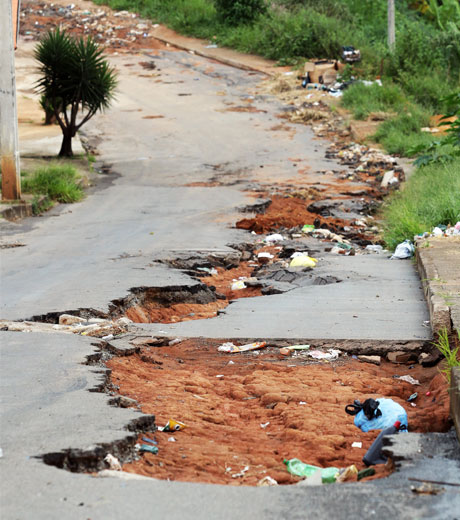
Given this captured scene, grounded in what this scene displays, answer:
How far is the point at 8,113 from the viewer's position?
12789 mm

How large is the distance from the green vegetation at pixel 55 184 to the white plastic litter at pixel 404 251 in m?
6.91

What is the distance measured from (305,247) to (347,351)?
3.83 meters

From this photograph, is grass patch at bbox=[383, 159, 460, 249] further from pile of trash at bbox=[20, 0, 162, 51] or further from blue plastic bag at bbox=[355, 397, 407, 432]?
pile of trash at bbox=[20, 0, 162, 51]

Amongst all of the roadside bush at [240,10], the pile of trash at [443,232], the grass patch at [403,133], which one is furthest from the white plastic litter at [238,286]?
the roadside bush at [240,10]

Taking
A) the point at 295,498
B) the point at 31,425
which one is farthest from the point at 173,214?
the point at 295,498

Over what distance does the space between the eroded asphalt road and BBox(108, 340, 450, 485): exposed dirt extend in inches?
10.0

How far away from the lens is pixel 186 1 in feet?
117

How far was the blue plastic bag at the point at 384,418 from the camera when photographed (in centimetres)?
408

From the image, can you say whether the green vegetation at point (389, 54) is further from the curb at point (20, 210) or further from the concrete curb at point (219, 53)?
the curb at point (20, 210)

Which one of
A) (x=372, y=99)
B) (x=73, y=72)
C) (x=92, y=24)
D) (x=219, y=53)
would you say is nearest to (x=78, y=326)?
(x=73, y=72)

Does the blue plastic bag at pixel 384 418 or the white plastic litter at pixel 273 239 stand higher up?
the blue plastic bag at pixel 384 418

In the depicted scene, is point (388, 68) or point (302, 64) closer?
point (388, 68)

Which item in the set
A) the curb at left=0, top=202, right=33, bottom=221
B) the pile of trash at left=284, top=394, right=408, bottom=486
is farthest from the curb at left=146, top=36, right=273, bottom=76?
the pile of trash at left=284, top=394, right=408, bottom=486

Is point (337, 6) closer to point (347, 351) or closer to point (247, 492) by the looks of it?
point (347, 351)
